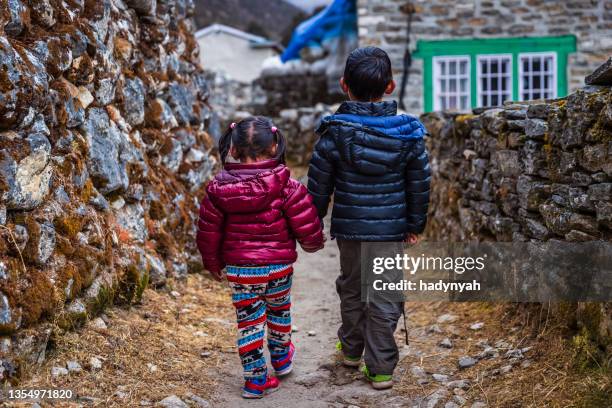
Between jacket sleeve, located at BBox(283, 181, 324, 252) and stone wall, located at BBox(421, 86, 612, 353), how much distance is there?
56.0 inches

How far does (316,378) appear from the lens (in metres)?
3.92

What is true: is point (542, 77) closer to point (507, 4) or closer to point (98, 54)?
point (507, 4)

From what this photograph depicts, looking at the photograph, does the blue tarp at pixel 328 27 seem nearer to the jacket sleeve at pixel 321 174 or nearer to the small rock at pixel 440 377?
the jacket sleeve at pixel 321 174

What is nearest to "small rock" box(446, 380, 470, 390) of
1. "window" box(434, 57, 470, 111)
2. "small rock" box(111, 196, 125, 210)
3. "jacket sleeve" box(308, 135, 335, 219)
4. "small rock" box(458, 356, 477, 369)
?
"small rock" box(458, 356, 477, 369)

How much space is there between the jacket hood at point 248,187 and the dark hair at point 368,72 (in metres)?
0.65

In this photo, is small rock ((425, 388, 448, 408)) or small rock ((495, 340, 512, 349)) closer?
small rock ((425, 388, 448, 408))

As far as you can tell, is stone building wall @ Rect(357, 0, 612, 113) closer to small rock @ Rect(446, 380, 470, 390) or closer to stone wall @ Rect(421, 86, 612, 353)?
stone wall @ Rect(421, 86, 612, 353)

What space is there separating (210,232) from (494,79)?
35.2 ft

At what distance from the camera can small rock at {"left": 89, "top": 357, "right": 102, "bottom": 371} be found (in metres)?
3.46

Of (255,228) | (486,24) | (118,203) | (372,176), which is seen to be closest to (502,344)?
(372,176)

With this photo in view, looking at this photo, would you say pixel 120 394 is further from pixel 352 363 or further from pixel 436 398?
pixel 436 398

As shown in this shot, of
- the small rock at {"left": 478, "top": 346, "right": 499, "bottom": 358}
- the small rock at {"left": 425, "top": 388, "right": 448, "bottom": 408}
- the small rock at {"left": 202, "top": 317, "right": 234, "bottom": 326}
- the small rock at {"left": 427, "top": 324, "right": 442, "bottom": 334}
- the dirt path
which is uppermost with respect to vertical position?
the small rock at {"left": 478, "top": 346, "right": 499, "bottom": 358}

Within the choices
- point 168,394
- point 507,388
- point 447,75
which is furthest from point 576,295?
point 447,75

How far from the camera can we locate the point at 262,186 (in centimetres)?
347
